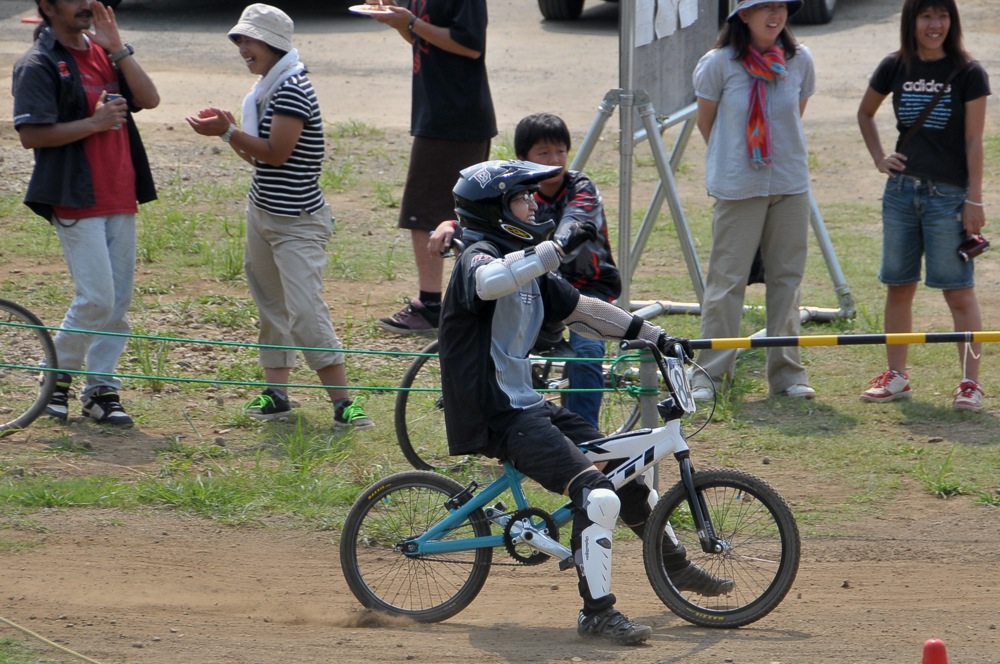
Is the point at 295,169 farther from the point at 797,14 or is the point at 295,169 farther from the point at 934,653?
the point at 797,14

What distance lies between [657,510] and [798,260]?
121 inches

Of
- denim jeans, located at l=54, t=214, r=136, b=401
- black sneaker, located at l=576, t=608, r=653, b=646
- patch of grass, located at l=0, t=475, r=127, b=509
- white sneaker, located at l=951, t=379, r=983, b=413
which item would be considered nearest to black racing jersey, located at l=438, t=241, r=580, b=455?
black sneaker, located at l=576, t=608, r=653, b=646

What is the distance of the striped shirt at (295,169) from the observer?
7023 mm

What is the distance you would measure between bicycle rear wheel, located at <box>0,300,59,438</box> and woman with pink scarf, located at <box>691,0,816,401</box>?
11.7ft

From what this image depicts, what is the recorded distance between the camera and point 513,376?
493 centimetres

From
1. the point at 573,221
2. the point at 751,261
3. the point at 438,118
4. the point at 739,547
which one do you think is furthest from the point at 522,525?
the point at 438,118

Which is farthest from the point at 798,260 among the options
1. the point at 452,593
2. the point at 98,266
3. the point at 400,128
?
the point at 400,128

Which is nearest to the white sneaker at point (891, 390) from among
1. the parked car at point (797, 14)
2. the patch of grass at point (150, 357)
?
the patch of grass at point (150, 357)

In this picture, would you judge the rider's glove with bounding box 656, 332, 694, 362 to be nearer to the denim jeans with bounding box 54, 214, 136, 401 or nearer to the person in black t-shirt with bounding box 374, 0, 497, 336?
the denim jeans with bounding box 54, 214, 136, 401

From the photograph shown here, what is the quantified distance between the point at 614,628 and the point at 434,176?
4.53m

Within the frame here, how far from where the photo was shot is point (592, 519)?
478 cm

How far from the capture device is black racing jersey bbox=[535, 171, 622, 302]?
6.10 m

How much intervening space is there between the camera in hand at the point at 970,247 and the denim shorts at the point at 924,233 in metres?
0.03

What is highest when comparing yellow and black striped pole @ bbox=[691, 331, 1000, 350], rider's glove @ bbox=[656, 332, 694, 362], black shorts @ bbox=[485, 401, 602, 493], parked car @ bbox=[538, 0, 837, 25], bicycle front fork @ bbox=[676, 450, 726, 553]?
parked car @ bbox=[538, 0, 837, 25]
